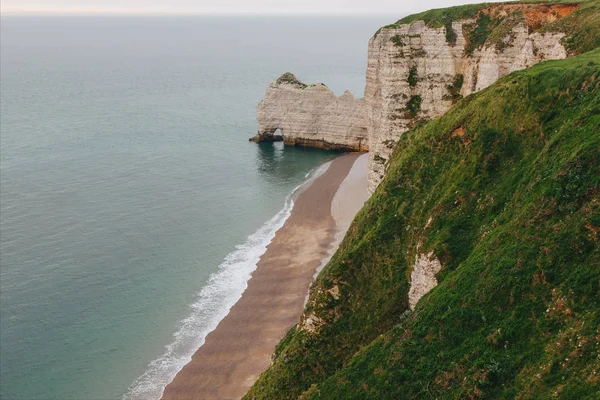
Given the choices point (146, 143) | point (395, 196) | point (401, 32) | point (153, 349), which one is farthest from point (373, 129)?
Answer: point (146, 143)

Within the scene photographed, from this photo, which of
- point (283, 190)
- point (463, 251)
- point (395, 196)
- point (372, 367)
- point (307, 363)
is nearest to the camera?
point (372, 367)

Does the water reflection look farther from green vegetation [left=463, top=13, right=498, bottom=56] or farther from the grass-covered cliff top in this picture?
green vegetation [left=463, top=13, right=498, bottom=56]

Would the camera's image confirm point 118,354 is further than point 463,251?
Yes

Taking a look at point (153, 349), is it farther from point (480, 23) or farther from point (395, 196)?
point (480, 23)

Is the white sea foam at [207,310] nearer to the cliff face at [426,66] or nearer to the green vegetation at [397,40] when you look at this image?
the cliff face at [426,66]

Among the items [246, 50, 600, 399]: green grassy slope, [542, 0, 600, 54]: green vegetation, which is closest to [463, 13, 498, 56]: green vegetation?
[542, 0, 600, 54]: green vegetation

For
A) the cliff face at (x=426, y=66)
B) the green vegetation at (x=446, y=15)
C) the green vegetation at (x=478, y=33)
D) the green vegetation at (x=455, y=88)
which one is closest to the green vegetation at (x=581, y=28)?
the cliff face at (x=426, y=66)

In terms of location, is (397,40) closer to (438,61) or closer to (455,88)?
(438,61)
